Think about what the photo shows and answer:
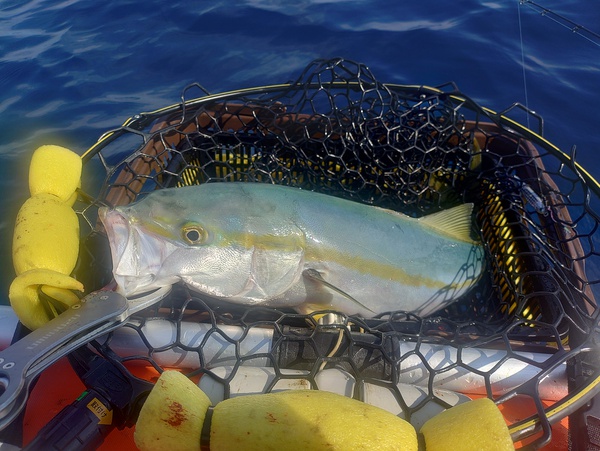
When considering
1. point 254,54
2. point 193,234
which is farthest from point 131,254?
point 254,54

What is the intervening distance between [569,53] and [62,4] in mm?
8888

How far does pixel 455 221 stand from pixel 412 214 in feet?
2.16

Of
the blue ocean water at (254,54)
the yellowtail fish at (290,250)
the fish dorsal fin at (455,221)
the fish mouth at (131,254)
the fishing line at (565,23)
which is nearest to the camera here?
the fish mouth at (131,254)

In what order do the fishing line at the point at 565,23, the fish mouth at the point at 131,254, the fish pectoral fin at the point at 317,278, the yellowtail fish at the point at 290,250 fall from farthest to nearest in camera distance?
1. the fishing line at the point at 565,23
2. the fish pectoral fin at the point at 317,278
3. the yellowtail fish at the point at 290,250
4. the fish mouth at the point at 131,254

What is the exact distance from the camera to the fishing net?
197cm

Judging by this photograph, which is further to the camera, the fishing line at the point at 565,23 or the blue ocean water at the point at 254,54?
the fishing line at the point at 565,23

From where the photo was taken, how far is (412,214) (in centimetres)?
361

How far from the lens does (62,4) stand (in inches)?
316

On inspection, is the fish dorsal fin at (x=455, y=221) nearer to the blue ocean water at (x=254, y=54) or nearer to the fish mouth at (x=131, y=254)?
the fish mouth at (x=131, y=254)

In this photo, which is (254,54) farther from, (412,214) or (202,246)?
(202,246)

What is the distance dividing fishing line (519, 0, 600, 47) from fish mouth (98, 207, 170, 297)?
21.6ft

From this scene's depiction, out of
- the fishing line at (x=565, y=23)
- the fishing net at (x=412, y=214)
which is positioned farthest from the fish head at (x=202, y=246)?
the fishing line at (x=565, y=23)

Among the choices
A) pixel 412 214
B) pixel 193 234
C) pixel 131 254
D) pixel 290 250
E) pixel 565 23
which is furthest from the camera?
pixel 565 23

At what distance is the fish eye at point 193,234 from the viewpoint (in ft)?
7.59
